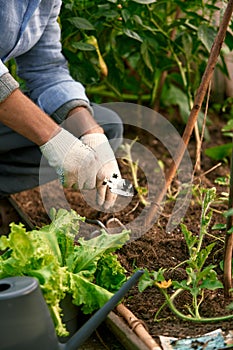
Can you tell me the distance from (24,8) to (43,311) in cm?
97

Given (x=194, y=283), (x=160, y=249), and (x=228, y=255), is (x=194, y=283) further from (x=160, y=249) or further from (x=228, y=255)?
(x=160, y=249)

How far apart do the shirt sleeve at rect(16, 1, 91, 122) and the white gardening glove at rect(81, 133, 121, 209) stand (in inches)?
6.9

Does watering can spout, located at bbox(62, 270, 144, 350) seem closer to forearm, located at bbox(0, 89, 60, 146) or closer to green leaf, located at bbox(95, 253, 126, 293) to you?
green leaf, located at bbox(95, 253, 126, 293)

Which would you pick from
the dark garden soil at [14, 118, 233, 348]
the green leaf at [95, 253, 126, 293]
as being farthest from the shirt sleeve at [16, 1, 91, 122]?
the green leaf at [95, 253, 126, 293]

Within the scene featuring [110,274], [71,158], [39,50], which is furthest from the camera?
[39,50]

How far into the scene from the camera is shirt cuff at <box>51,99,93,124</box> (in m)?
2.38

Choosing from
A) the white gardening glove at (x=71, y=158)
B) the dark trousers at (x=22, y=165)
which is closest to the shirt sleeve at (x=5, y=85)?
the white gardening glove at (x=71, y=158)

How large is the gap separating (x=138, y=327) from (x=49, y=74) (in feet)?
3.52

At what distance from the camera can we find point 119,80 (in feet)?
9.55

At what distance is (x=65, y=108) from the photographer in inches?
93.8

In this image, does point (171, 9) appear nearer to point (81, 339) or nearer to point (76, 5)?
point (76, 5)

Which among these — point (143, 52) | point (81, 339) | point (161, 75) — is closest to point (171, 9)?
point (161, 75)

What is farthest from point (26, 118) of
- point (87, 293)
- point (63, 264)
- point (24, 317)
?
point (24, 317)

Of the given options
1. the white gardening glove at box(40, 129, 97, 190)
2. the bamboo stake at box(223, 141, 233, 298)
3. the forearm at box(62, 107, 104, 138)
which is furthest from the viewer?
the forearm at box(62, 107, 104, 138)
